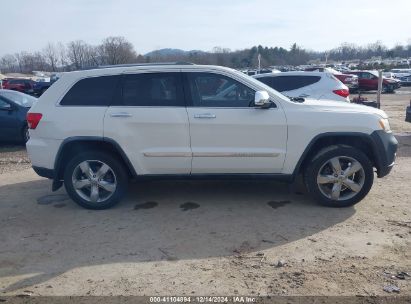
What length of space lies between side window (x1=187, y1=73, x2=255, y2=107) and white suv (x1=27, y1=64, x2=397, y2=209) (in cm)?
1

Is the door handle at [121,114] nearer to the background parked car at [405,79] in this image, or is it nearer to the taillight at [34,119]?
the taillight at [34,119]

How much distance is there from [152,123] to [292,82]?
630cm

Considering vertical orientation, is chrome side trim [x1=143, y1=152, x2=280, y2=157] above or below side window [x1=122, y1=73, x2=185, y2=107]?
below

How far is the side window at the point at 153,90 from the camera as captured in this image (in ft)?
16.5

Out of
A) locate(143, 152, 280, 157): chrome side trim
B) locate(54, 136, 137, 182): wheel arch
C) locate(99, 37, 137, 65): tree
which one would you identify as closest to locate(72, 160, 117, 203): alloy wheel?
locate(54, 136, 137, 182): wheel arch

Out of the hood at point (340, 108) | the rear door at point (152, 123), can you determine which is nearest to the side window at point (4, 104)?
the rear door at point (152, 123)

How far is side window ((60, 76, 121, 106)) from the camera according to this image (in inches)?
201

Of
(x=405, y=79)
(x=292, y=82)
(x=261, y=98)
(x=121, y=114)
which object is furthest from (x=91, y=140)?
(x=405, y=79)

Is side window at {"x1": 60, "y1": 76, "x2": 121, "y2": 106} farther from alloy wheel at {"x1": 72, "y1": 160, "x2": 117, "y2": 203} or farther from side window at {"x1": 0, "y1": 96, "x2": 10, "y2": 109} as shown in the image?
side window at {"x1": 0, "y1": 96, "x2": 10, "y2": 109}

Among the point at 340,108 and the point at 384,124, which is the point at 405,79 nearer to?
the point at 384,124

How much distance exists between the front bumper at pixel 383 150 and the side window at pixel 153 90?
245cm

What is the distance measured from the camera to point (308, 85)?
10297 millimetres

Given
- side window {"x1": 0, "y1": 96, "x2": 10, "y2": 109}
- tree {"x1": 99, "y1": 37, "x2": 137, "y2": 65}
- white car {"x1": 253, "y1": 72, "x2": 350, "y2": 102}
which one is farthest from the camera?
tree {"x1": 99, "y1": 37, "x2": 137, "y2": 65}

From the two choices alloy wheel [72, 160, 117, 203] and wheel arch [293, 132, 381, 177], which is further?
alloy wheel [72, 160, 117, 203]
